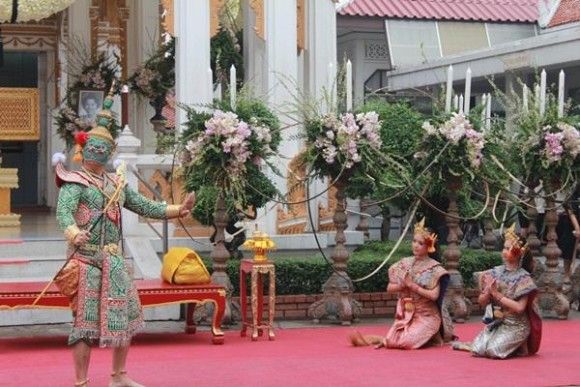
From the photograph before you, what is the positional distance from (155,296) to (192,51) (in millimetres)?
5014

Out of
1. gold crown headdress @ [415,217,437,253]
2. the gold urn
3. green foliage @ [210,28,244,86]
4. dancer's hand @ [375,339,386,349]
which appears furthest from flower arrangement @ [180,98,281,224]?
green foliage @ [210,28,244,86]

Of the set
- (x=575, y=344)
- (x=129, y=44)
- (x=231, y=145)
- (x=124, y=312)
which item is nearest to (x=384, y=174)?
(x=231, y=145)

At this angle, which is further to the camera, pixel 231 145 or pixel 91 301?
pixel 231 145

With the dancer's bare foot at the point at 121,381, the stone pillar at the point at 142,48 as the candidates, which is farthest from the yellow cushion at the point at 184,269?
the stone pillar at the point at 142,48

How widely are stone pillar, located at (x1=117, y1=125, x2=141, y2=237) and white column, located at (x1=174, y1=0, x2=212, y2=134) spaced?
920 millimetres

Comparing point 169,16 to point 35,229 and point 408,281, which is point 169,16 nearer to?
point 35,229

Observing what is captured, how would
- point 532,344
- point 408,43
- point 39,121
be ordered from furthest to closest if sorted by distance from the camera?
1. point 408,43
2. point 39,121
3. point 532,344

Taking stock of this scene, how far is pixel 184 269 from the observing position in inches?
420

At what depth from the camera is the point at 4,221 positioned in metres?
14.9

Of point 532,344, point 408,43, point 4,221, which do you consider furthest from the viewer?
point 408,43

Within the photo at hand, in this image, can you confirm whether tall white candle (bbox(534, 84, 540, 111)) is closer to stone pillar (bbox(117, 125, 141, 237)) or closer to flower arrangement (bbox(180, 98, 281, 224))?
flower arrangement (bbox(180, 98, 281, 224))

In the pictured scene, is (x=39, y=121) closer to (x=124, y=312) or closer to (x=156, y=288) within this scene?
(x=156, y=288)

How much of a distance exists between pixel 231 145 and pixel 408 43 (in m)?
13.9

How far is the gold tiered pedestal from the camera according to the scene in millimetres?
14875
